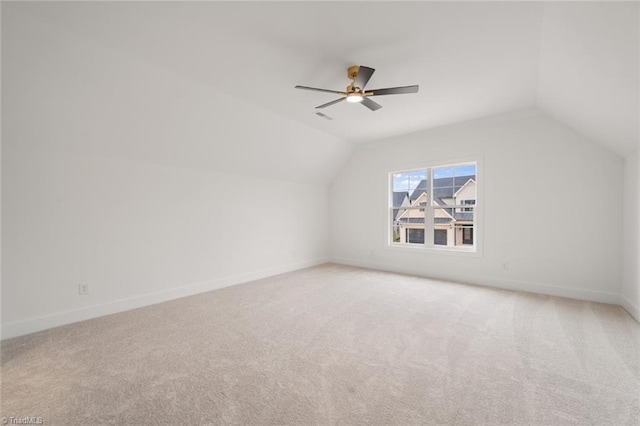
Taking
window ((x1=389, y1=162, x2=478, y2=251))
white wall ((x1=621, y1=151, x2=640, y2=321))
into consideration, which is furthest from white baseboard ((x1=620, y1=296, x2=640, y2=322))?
window ((x1=389, y1=162, x2=478, y2=251))

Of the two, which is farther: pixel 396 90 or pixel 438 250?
pixel 438 250

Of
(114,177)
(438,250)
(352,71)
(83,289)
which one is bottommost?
(83,289)

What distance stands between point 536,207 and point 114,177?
19.9ft

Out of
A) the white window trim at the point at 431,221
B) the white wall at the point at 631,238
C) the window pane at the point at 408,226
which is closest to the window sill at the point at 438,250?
the white window trim at the point at 431,221

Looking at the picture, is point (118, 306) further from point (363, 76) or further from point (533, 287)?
point (533, 287)

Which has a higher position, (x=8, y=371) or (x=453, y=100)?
(x=453, y=100)

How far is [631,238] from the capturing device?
3.27 m

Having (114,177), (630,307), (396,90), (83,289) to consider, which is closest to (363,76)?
(396,90)

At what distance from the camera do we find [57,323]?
2.95 m

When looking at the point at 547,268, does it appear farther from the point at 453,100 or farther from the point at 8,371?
the point at 8,371

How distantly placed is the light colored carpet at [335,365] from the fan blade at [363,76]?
2569mm

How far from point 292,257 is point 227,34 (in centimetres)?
437

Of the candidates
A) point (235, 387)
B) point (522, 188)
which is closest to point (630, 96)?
point (522, 188)

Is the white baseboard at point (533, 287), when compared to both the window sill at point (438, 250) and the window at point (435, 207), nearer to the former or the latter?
the window sill at point (438, 250)
